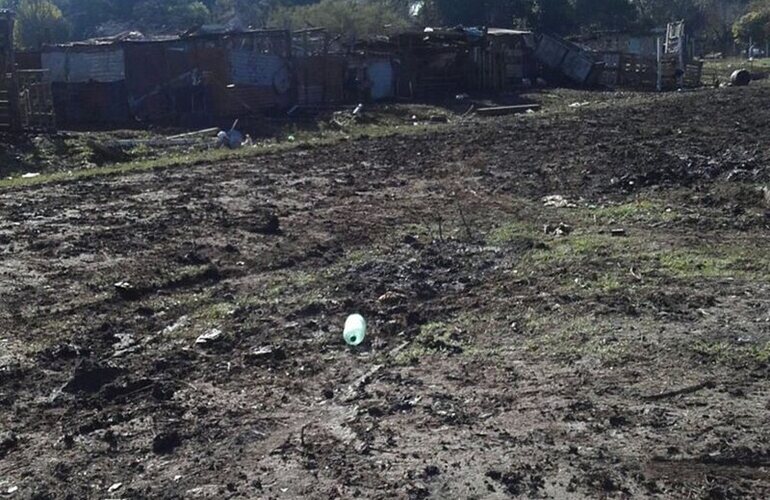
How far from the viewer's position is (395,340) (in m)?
8.12

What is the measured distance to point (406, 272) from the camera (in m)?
10.4

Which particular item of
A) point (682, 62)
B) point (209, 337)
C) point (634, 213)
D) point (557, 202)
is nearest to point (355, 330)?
point (209, 337)

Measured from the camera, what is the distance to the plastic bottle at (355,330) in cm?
812

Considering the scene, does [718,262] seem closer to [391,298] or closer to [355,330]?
[391,298]

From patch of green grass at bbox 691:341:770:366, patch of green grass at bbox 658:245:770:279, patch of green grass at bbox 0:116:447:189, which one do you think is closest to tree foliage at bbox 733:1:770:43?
patch of green grass at bbox 0:116:447:189

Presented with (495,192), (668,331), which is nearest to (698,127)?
(495,192)

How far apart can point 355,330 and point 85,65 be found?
92.2 ft

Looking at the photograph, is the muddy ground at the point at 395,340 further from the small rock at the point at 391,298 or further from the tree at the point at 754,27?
the tree at the point at 754,27

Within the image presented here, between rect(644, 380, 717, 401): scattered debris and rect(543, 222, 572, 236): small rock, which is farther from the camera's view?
rect(543, 222, 572, 236): small rock

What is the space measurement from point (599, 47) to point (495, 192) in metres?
42.8

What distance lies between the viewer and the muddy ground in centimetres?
571

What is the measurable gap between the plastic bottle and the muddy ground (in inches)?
4.2

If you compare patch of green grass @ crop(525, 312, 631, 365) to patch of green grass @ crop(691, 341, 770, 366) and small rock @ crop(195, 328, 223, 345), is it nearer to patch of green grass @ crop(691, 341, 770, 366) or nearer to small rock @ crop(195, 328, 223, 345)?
patch of green grass @ crop(691, 341, 770, 366)

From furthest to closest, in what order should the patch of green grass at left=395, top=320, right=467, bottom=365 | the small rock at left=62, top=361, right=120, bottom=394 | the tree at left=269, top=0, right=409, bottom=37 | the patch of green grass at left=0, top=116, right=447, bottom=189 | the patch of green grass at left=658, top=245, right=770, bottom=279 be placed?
the tree at left=269, top=0, right=409, bottom=37
the patch of green grass at left=0, top=116, right=447, bottom=189
the patch of green grass at left=658, top=245, right=770, bottom=279
the patch of green grass at left=395, top=320, right=467, bottom=365
the small rock at left=62, top=361, right=120, bottom=394
